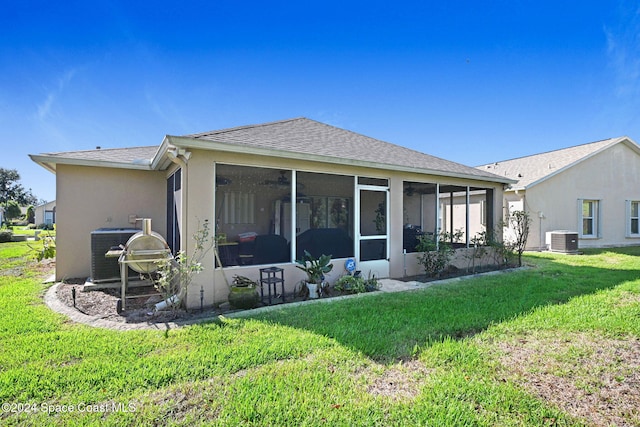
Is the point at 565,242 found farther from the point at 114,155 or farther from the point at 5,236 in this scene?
the point at 5,236

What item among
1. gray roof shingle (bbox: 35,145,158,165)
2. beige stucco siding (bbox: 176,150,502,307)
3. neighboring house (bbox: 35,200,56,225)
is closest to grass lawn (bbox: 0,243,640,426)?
beige stucco siding (bbox: 176,150,502,307)

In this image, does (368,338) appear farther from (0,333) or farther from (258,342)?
(0,333)

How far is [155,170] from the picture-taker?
319 inches

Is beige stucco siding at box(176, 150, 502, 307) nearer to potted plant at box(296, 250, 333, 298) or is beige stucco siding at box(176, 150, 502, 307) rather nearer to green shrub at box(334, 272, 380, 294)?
potted plant at box(296, 250, 333, 298)

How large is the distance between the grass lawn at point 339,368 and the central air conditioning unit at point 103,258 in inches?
46.8

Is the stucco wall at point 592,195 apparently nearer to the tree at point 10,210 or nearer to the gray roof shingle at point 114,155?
the gray roof shingle at point 114,155

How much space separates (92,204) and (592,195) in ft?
68.1

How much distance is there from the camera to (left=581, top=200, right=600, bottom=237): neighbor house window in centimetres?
1529

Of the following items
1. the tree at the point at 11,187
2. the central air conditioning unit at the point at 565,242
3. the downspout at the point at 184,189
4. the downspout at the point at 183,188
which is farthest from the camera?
the tree at the point at 11,187

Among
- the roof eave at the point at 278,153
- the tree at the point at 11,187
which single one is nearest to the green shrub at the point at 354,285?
the roof eave at the point at 278,153

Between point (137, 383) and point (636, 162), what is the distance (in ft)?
78.4

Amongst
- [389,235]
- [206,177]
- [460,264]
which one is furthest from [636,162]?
[206,177]

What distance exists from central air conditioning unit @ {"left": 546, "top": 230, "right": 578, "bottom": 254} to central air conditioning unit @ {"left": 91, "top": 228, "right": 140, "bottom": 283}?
622 inches

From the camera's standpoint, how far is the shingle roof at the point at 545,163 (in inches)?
562
